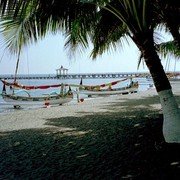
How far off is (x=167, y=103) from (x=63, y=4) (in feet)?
8.71

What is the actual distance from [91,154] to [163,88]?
1915mm

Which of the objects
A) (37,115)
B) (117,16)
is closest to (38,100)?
(37,115)

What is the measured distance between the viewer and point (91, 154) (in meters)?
6.50

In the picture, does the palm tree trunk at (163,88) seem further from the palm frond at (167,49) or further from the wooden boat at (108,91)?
the wooden boat at (108,91)

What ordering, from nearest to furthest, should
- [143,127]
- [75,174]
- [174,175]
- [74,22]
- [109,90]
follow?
1. [174,175]
2. [75,174]
3. [74,22]
4. [143,127]
5. [109,90]

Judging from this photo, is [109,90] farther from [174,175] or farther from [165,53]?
[174,175]

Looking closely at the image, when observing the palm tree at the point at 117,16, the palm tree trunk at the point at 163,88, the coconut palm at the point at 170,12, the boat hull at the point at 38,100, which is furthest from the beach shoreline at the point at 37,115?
the boat hull at the point at 38,100

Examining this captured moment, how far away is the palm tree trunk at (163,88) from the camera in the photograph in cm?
580

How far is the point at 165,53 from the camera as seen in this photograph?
1312 cm

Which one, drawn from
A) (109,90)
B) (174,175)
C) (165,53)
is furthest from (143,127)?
(109,90)

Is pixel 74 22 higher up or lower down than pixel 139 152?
higher up

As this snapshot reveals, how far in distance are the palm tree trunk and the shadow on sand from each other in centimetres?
29

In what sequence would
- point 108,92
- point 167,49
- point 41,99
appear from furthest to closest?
point 108,92
point 41,99
point 167,49

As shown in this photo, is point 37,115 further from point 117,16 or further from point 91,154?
point 117,16
